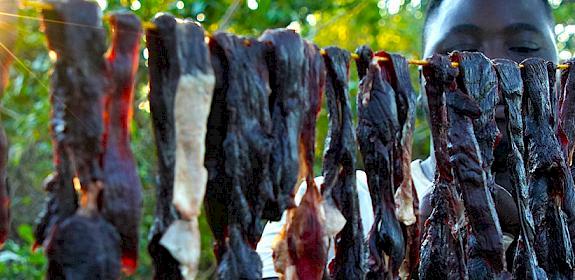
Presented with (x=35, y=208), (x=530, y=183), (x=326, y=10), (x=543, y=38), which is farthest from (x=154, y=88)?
(x=35, y=208)

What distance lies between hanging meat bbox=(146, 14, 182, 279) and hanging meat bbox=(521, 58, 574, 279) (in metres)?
0.79

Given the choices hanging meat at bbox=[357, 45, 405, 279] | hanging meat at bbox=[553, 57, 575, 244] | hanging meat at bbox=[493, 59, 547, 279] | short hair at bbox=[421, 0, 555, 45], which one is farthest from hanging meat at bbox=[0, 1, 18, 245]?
short hair at bbox=[421, 0, 555, 45]

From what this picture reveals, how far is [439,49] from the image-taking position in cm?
231

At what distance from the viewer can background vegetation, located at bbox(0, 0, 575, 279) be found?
4.03m

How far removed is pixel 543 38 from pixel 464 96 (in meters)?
0.82

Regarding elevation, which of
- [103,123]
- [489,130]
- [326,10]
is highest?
[326,10]

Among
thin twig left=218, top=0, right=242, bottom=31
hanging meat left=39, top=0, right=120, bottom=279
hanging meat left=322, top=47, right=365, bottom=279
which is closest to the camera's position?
hanging meat left=39, top=0, right=120, bottom=279

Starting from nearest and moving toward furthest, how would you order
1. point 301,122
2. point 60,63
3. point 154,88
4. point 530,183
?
point 60,63, point 154,88, point 301,122, point 530,183

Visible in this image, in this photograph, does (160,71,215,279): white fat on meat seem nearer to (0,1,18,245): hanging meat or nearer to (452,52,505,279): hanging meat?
(0,1,18,245): hanging meat

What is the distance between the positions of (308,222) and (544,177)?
58cm

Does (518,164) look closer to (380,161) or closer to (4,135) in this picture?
(380,161)

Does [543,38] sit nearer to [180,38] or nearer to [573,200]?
[573,200]

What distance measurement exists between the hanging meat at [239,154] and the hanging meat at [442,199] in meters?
0.39

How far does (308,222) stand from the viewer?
138 centimetres
